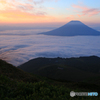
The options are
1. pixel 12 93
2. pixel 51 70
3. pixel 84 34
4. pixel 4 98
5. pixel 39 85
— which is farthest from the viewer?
pixel 84 34

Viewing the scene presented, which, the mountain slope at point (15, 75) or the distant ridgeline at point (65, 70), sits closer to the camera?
the mountain slope at point (15, 75)

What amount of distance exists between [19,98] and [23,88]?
65 centimetres

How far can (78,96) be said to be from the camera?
4078mm

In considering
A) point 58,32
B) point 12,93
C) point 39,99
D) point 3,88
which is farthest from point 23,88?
point 58,32

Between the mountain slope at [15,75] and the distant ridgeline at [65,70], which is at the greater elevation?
the mountain slope at [15,75]

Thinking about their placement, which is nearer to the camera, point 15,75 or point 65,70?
point 15,75

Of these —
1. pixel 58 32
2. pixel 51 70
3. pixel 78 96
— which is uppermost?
pixel 58 32

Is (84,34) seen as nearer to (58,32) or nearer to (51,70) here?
(58,32)

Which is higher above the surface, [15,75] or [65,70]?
[15,75]

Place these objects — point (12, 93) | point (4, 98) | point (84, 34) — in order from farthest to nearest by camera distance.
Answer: point (84, 34) < point (12, 93) < point (4, 98)

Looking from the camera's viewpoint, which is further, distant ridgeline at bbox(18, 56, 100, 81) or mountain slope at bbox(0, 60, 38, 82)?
distant ridgeline at bbox(18, 56, 100, 81)

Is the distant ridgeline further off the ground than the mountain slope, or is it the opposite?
the mountain slope

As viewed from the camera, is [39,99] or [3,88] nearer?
[39,99]

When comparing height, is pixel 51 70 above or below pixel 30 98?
below
